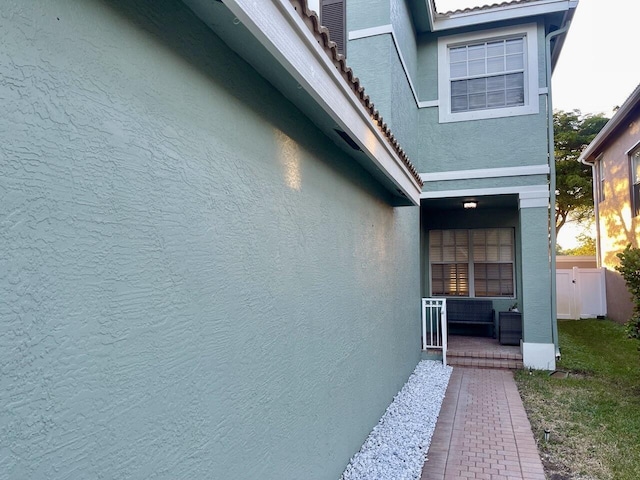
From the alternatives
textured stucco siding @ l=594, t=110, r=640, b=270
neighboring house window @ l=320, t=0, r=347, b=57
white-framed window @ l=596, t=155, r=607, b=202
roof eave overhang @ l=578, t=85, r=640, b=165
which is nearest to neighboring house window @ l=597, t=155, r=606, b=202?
white-framed window @ l=596, t=155, r=607, b=202

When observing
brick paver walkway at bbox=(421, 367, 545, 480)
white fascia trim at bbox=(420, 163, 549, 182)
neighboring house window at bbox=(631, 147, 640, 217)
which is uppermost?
neighboring house window at bbox=(631, 147, 640, 217)

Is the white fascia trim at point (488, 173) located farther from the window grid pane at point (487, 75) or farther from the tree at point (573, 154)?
the tree at point (573, 154)

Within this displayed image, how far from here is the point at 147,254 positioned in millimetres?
1614

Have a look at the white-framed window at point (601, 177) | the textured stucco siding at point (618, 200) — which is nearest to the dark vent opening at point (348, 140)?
the textured stucco siding at point (618, 200)

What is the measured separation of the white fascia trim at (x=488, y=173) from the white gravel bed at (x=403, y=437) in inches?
161

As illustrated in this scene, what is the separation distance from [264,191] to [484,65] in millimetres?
8040

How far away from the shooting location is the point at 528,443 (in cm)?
489

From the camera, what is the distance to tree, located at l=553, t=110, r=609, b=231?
21344mm

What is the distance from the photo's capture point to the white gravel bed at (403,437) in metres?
4.01

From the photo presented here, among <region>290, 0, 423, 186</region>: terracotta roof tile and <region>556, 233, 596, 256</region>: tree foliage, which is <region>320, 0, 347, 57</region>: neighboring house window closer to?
<region>290, 0, 423, 186</region>: terracotta roof tile

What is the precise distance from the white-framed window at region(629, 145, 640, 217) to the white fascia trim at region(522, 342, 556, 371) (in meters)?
6.64

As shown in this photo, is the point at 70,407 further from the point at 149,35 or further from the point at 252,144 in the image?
the point at 252,144

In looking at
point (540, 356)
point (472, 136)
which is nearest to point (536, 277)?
point (540, 356)

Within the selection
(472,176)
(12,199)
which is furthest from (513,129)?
(12,199)
